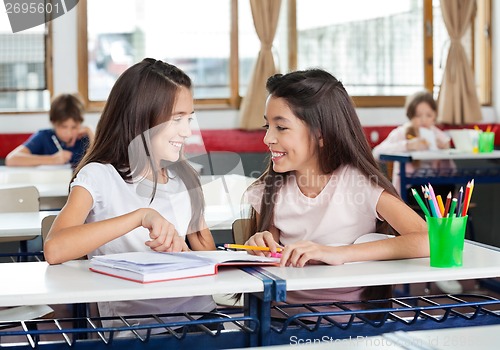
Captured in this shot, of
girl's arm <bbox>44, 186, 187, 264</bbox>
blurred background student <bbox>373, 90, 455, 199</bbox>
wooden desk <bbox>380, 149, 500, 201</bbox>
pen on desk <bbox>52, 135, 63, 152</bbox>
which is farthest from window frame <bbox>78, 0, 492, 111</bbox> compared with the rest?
girl's arm <bbox>44, 186, 187, 264</bbox>

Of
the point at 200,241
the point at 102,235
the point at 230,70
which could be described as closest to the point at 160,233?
the point at 102,235

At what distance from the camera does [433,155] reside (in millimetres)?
4875

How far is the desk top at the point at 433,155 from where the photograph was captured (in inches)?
189

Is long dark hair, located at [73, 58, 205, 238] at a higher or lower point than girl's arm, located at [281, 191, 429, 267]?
higher

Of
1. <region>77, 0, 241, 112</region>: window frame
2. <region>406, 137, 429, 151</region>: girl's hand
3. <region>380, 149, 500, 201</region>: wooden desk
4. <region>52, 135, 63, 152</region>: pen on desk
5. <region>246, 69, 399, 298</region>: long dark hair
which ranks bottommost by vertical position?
<region>380, 149, 500, 201</region>: wooden desk

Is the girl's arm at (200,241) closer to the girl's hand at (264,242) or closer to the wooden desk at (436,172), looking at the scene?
the girl's hand at (264,242)

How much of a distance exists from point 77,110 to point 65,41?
1.15 metres

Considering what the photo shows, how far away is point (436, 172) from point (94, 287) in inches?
169

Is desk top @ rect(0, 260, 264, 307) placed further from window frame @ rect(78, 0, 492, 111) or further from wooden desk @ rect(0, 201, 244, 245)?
window frame @ rect(78, 0, 492, 111)

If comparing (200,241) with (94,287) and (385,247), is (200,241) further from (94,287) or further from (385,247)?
(94,287)

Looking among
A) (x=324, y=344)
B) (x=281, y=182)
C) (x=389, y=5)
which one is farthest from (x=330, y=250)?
(x=389, y=5)

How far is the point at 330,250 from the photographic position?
1.72m

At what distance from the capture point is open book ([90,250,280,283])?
1521mm

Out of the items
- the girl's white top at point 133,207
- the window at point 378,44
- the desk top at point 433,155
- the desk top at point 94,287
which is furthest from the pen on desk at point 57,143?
the desk top at point 94,287
